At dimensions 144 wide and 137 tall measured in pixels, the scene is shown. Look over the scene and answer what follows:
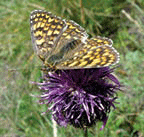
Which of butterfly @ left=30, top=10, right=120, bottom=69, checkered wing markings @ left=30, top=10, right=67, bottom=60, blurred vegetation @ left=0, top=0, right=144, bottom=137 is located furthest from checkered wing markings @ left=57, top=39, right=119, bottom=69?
blurred vegetation @ left=0, top=0, right=144, bottom=137

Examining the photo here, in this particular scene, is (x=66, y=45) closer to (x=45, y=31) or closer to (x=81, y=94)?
(x=45, y=31)

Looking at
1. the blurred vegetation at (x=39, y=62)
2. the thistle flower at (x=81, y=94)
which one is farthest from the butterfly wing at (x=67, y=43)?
the blurred vegetation at (x=39, y=62)

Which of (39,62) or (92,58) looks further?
(39,62)

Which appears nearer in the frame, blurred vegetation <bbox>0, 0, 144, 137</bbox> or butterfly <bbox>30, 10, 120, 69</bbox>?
butterfly <bbox>30, 10, 120, 69</bbox>

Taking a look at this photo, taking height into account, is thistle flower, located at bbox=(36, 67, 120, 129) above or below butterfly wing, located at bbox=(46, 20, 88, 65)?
below

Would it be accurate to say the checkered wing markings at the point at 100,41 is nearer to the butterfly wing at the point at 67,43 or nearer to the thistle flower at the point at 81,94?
the butterfly wing at the point at 67,43

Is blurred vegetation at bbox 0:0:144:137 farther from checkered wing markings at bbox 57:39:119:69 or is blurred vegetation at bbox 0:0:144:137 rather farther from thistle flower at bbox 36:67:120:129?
checkered wing markings at bbox 57:39:119:69

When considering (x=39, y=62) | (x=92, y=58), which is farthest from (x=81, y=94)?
(x=39, y=62)
